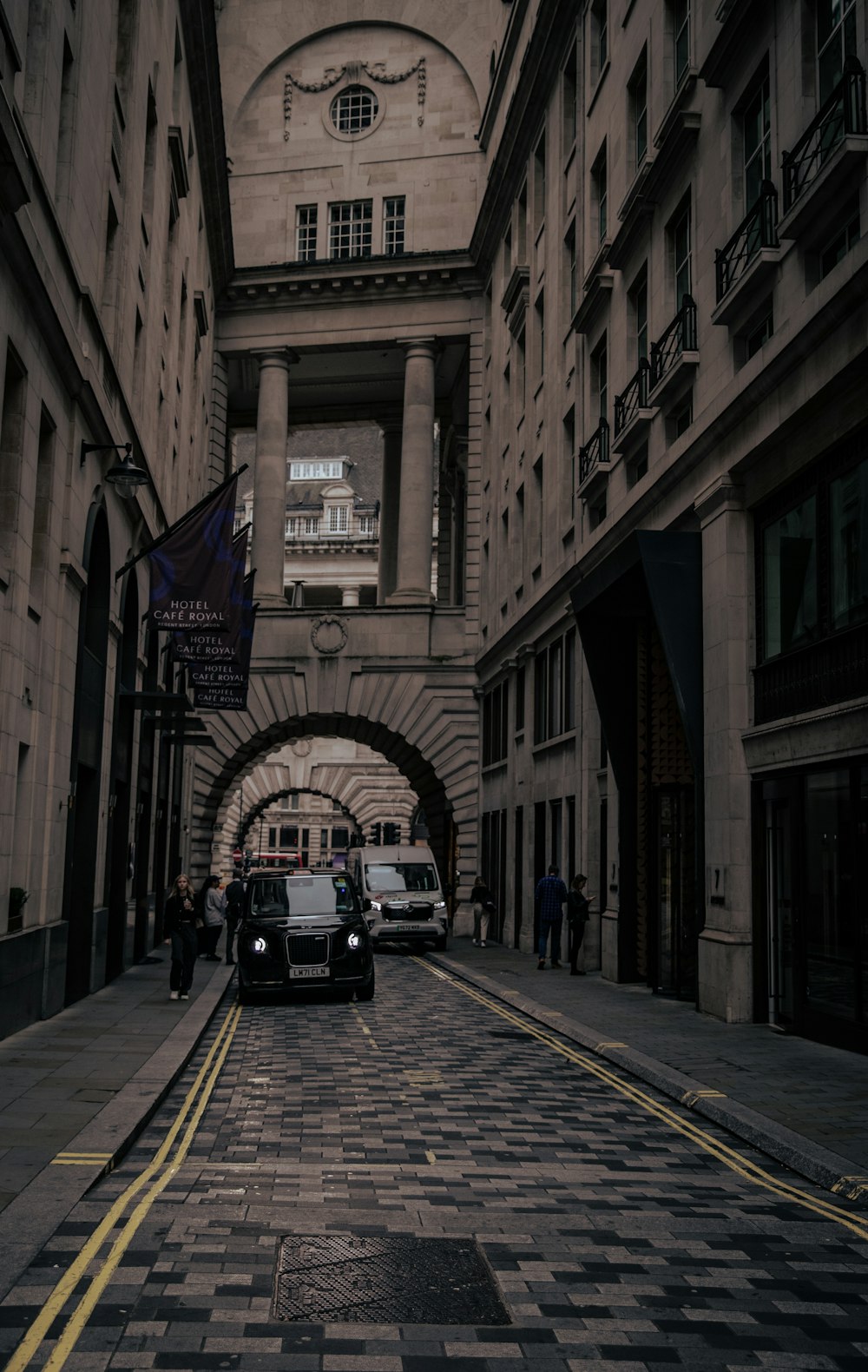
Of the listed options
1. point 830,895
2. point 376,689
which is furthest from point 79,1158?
point 376,689

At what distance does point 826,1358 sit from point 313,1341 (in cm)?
199

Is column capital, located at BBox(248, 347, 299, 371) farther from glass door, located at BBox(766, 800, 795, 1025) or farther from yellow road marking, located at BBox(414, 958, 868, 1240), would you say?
yellow road marking, located at BBox(414, 958, 868, 1240)

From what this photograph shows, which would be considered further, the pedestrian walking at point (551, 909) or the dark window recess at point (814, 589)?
the pedestrian walking at point (551, 909)

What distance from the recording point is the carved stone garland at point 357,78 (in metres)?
47.6

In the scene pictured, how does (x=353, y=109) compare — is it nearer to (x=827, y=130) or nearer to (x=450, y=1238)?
(x=827, y=130)

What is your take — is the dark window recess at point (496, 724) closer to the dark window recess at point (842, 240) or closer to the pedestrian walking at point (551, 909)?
the pedestrian walking at point (551, 909)

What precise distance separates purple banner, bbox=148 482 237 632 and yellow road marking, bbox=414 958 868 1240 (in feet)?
24.3

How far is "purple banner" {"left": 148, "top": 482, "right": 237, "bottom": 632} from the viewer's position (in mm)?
19188

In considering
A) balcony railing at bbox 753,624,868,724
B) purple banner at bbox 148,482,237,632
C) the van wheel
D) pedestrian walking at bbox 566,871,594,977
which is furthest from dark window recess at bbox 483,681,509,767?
balcony railing at bbox 753,624,868,724

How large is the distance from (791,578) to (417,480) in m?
29.8

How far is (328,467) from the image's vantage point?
11375 cm

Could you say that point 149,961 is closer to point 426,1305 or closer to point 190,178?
point 190,178

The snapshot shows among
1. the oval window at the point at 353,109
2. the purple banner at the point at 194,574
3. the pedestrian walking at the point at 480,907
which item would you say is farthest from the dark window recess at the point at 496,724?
the oval window at the point at 353,109

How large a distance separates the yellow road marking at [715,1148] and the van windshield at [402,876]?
58.2 feet
